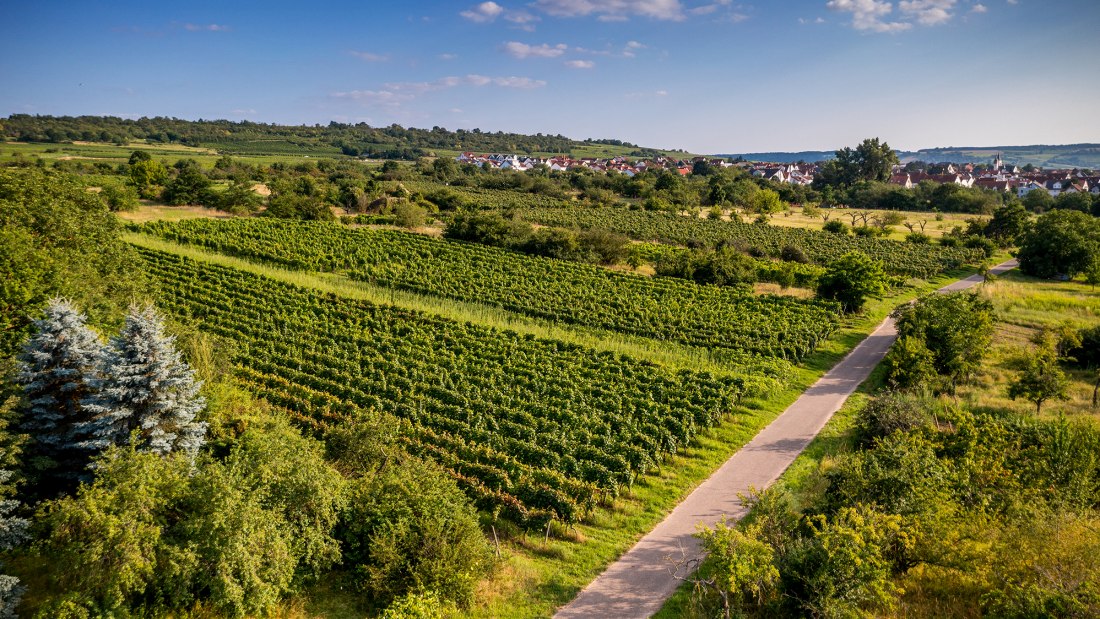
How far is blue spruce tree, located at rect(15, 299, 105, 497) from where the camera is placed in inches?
574

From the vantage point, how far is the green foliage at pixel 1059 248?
47.0 m

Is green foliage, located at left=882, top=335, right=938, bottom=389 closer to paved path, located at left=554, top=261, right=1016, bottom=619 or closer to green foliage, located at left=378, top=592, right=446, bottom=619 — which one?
paved path, located at left=554, top=261, right=1016, bottom=619

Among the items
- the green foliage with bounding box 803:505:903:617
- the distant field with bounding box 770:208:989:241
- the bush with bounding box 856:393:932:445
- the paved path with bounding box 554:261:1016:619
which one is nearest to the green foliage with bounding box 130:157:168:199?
the paved path with bounding box 554:261:1016:619

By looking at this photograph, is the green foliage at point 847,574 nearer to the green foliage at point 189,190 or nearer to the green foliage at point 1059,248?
the green foliage at point 1059,248

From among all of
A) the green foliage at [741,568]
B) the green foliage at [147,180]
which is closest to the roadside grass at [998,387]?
the green foliage at [741,568]

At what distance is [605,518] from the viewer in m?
16.7

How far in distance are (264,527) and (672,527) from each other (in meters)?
10.7

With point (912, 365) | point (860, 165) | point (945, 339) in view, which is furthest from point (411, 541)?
point (860, 165)

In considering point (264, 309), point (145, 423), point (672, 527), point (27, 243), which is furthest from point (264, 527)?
point (264, 309)

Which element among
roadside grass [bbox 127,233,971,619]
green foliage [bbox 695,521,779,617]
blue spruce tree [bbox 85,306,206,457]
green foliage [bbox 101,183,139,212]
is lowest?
roadside grass [bbox 127,233,971,619]

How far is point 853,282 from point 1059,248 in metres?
25.0

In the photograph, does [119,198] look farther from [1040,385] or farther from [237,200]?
[1040,385]

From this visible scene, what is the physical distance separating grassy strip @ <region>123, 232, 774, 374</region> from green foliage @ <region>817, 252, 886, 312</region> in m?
14.8

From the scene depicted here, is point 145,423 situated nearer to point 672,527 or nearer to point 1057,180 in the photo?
point 672,527
